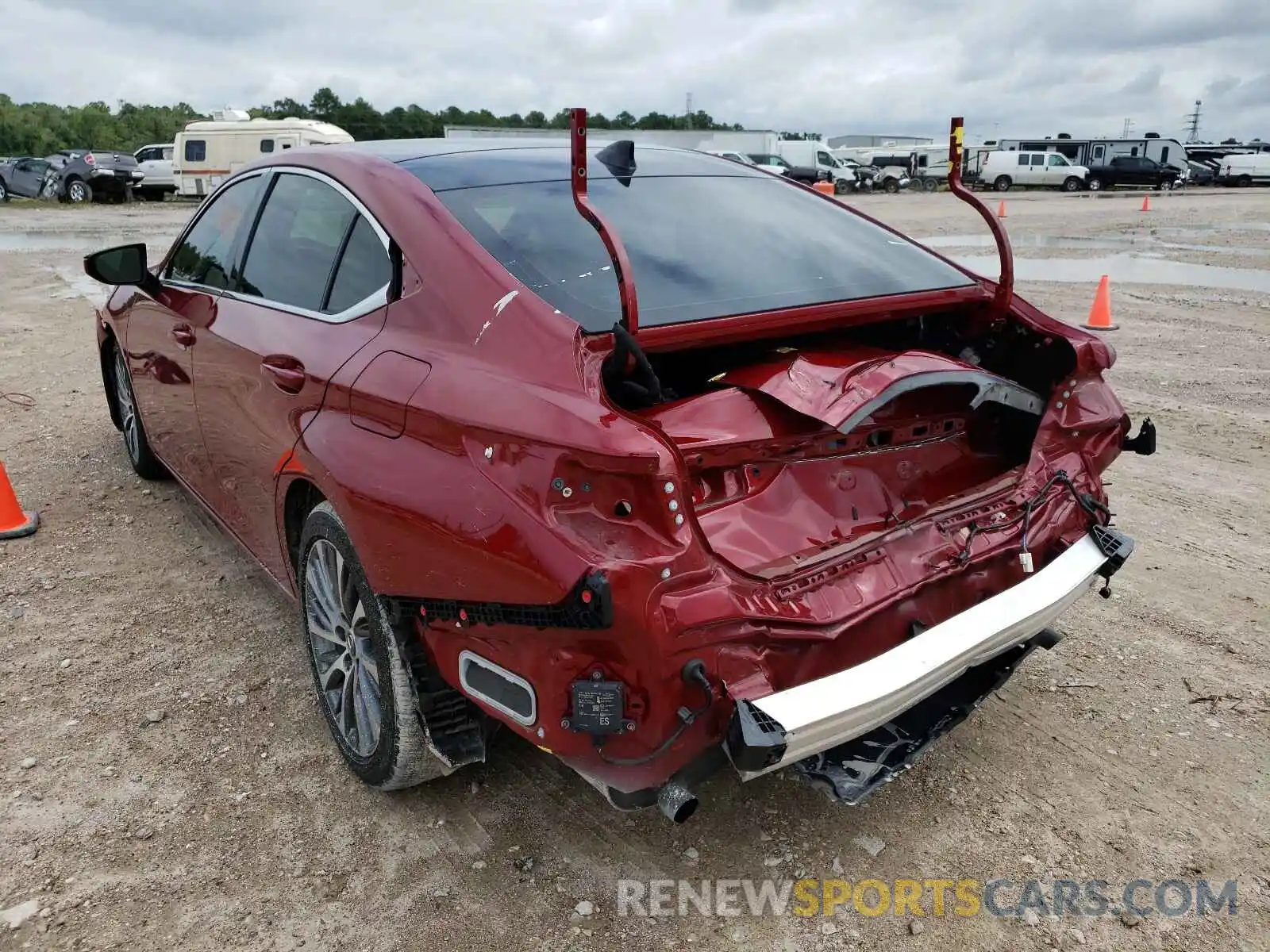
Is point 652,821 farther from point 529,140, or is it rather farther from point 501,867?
point 529,140

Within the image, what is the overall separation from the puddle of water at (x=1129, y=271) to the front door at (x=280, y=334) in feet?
33.6

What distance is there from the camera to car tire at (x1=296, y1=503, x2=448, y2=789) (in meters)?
2.52

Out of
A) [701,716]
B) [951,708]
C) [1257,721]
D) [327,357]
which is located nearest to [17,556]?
[327,357]

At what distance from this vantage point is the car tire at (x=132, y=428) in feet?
16.8

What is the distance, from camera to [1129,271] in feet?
44.7

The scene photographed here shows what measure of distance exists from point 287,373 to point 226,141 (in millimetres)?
26963

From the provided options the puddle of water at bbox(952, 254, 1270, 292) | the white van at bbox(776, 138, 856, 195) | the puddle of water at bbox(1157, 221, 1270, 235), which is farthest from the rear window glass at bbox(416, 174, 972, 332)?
the white van at bbox(776, 138, 856, 195)

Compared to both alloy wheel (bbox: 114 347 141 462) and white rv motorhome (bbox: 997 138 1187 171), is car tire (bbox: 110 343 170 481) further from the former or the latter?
white rv motorhome (bbox: 997 138 1187 171)

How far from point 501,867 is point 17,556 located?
125 inches

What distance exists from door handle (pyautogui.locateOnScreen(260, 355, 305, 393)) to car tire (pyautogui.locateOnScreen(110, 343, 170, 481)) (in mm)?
2426

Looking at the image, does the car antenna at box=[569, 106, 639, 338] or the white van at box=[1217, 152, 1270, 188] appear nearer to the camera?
the car antenna at box=[569, 106, 639, 338]

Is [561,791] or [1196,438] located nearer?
[561,791]

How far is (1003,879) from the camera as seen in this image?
2.49 metres

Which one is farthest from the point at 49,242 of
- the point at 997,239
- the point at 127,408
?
the point at 997,239
